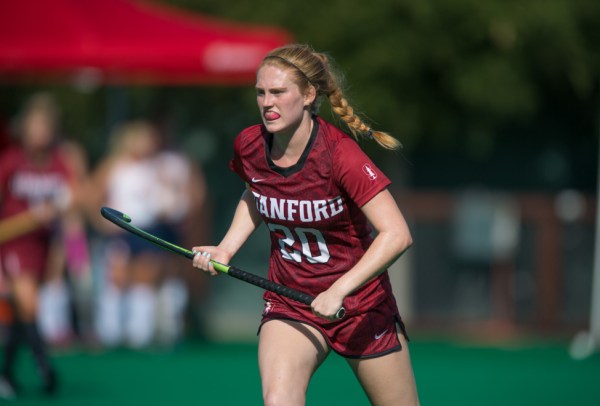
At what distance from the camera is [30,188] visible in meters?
9.10

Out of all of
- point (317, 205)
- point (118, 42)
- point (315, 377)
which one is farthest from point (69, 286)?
point (317, 205)

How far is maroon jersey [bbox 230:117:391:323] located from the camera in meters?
4.85

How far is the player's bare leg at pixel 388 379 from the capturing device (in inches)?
195

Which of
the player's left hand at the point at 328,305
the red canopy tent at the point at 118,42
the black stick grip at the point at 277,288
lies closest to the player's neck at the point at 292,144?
the black stick grip at the point at 277,288

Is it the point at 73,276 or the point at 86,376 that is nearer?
the point at 86,376

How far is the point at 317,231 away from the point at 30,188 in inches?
183

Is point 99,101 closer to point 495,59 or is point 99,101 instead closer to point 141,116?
point 141,116

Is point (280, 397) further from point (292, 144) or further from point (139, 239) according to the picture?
point (139, 239)

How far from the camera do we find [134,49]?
36.4 feet

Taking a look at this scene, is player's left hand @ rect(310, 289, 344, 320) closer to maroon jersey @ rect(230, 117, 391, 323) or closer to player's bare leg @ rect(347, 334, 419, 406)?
maroon jersey @ rect(230, 117, 391, 323)

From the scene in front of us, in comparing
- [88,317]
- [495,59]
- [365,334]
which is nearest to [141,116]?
[88,317]

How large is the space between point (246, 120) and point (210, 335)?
2458mm

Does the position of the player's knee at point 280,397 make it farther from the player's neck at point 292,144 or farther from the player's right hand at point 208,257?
the player's neck at point 292,144

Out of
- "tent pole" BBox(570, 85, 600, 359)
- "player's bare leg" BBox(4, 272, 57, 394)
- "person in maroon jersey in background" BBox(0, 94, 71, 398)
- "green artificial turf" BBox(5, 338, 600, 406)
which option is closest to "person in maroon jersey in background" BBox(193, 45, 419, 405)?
"green artificial turf" BBox(5, 338, 600, 406)
